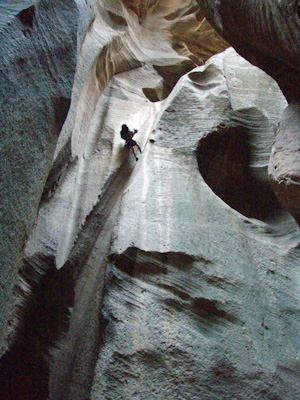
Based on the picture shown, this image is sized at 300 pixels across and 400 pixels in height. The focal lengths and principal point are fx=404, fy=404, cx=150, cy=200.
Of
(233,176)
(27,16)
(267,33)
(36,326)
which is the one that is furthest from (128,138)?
(36,326)

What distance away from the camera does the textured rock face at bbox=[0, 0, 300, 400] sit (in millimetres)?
2650

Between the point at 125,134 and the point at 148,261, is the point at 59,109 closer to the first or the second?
the point at 148,261

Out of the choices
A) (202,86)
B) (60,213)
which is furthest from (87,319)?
(202,86)

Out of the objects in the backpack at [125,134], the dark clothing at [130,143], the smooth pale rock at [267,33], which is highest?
the smooth pale rock at [267,33]

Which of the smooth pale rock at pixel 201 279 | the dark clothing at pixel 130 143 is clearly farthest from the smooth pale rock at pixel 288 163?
the dark clothing at pixel 130 143

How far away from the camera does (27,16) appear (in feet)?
8.82

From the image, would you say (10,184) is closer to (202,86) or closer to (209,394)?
(209,394)

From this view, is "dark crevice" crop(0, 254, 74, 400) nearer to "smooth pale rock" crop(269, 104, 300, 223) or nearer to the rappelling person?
the rappelling person

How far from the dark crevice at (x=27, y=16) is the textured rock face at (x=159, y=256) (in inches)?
0.5

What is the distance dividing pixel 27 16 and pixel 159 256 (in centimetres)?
195

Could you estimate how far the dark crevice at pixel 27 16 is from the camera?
265 cm

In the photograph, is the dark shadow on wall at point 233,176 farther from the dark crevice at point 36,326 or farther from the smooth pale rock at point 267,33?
the dark crevice at point 36,326

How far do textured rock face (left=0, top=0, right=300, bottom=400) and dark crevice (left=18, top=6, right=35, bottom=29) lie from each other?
0.01m

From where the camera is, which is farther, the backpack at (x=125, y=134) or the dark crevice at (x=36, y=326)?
the backpack at (x=125, y=134)
